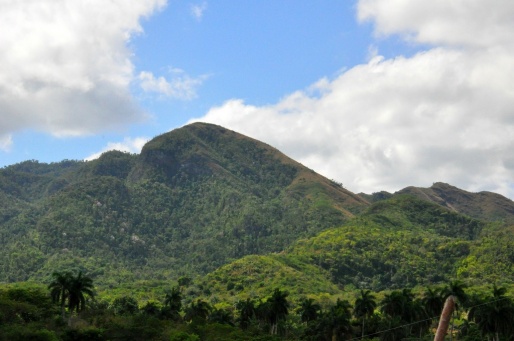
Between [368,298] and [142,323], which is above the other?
[368,298]

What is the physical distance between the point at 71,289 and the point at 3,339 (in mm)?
23397

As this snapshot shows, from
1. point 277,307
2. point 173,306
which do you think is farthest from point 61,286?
point 277,307

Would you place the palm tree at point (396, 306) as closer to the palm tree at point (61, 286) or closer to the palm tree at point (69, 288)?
the palm tree at point (69, 288)

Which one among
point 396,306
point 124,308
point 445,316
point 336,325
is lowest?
point 336,325

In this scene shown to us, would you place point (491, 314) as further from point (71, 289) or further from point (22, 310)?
point (22, 310)

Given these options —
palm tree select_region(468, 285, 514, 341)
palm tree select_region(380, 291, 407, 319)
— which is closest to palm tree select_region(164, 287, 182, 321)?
palm tree select_region(380, 291, 407, 319)

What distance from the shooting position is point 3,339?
8044 centimetres

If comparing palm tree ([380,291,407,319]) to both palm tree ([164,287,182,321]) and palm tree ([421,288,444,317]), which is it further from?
palm tree ([164,287,182,321])

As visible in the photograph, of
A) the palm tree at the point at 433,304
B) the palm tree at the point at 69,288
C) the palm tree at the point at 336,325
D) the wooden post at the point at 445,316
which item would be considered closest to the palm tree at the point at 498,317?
the palm tree at the point at 433,304

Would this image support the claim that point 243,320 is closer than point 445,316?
No

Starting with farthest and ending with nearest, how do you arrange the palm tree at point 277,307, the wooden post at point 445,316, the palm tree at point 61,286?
the palm tree at point 277,307 → the palm tree at point 61,286 → the wooden post at point 445,316

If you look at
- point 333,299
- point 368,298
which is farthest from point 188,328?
point 333,299

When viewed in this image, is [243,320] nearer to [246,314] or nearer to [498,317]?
[246,314]

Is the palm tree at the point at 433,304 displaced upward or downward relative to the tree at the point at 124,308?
upward
